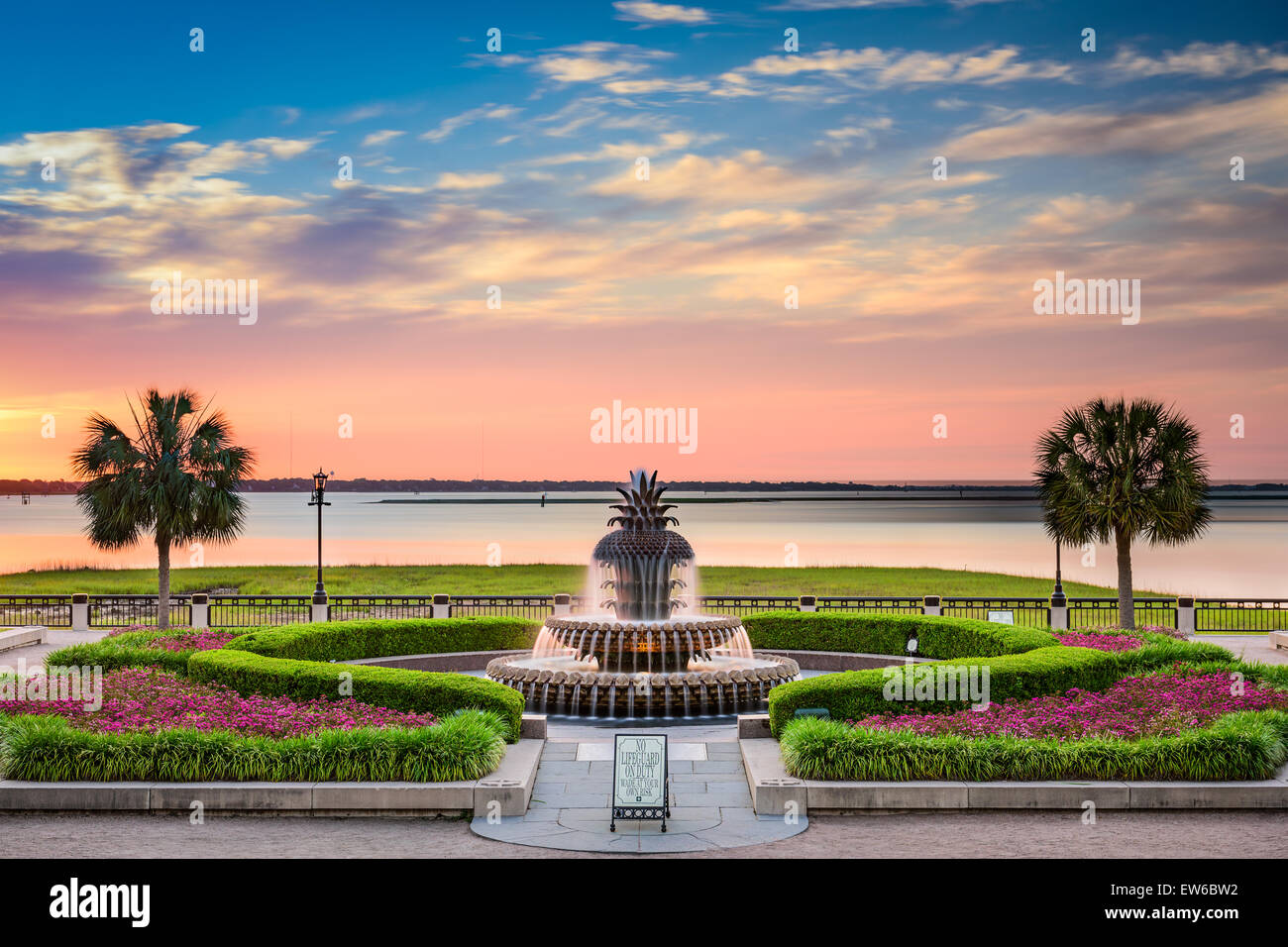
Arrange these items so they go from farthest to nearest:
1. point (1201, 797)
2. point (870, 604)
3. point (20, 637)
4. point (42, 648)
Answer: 1. point (870, 604)
2. point (42, 648)
3. point (20, 637)
4. point (1201, 797)

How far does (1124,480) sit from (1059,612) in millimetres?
5289

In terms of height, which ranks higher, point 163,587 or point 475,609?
point 163,587

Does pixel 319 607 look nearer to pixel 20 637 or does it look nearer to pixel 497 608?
pixel 20 637

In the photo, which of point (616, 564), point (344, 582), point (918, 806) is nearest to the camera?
point (918, 806)

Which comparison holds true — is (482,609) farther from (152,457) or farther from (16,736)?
(16,736)

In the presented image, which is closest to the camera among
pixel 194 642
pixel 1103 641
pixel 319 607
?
pixel 1103 641

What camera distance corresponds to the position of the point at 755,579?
184 ft

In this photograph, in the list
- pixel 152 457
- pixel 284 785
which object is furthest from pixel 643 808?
pixel 152 457

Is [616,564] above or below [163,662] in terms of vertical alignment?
above

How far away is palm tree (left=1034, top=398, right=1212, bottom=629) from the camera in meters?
27.7

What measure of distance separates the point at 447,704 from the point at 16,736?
210 inches

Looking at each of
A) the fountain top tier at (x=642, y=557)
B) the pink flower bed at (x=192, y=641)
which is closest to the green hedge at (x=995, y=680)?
the fountain top tier at (x=642, y=557)

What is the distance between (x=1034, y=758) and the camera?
12.5 meters

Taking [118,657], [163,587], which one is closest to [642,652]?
[118,657]
